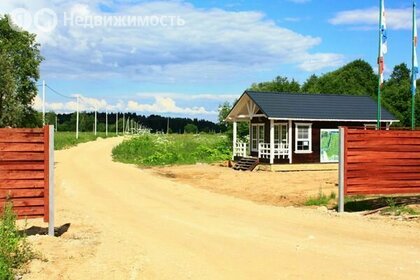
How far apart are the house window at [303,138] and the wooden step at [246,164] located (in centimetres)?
258

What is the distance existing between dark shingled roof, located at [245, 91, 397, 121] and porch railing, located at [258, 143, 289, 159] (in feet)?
6.23

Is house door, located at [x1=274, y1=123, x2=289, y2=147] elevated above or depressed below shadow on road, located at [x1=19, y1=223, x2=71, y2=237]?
above

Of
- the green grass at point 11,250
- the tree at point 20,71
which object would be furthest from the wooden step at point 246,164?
the green grass at point 11,250

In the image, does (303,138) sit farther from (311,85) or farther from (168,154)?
(311,85)

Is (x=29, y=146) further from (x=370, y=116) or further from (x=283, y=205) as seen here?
(x=370, y=116)

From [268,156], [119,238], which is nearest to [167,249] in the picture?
[119,238]

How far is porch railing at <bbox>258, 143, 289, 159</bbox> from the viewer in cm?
2919

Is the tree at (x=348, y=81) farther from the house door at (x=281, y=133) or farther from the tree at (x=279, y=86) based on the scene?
the house door at (x=281, y=133)

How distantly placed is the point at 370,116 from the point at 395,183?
1903cm

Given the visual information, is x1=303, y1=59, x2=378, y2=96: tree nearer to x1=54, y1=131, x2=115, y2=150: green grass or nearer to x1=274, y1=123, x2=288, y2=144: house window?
x1=54, y1=131, x2=115, y2=150: green grass

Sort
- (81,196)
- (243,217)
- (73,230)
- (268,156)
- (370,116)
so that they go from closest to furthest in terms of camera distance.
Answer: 1. (73,230)
2. (243,217)
3. (81,196)
4. (268,156)
5. (370,116)

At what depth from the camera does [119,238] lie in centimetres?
982

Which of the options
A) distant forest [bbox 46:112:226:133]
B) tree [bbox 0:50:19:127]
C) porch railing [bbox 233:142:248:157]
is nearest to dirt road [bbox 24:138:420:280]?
tree [bbox 0:50:19:127]

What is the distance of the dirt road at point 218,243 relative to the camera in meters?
7.30
